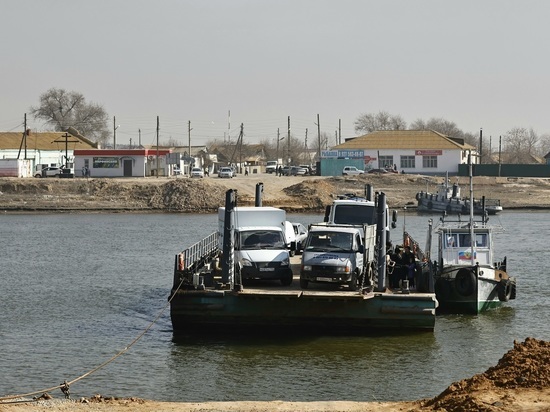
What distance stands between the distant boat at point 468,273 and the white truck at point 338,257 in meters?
3.69

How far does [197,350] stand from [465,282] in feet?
30.8

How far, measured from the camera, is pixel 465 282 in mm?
32375

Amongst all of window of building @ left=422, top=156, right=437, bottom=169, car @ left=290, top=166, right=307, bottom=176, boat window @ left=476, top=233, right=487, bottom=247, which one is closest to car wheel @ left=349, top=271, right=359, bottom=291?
boat window @ left=476, top=233, right=487, bottom=247

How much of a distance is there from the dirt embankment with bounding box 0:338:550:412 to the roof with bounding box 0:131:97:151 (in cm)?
9953

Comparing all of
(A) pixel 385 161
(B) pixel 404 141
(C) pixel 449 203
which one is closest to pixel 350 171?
(A) pixel 385 161

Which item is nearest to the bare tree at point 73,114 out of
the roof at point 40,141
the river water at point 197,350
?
the roof at point 40,141

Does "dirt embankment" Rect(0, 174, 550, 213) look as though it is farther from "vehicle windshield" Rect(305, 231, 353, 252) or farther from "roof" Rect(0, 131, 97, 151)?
"vehicle windshield" Rect(305, 231, 353, 252)

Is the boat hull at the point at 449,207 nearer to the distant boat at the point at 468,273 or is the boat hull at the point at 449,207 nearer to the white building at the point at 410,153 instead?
the white building at the point at 410,153

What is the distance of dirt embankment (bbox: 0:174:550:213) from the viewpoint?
89.1 metres

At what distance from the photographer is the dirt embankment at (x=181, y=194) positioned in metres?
89.1

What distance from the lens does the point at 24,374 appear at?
24125 mm

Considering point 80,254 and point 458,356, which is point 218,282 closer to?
point 458,356

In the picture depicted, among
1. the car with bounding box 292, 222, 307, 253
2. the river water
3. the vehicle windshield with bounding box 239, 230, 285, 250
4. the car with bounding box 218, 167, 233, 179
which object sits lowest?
the river water

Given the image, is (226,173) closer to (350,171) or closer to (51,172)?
(350,171)
